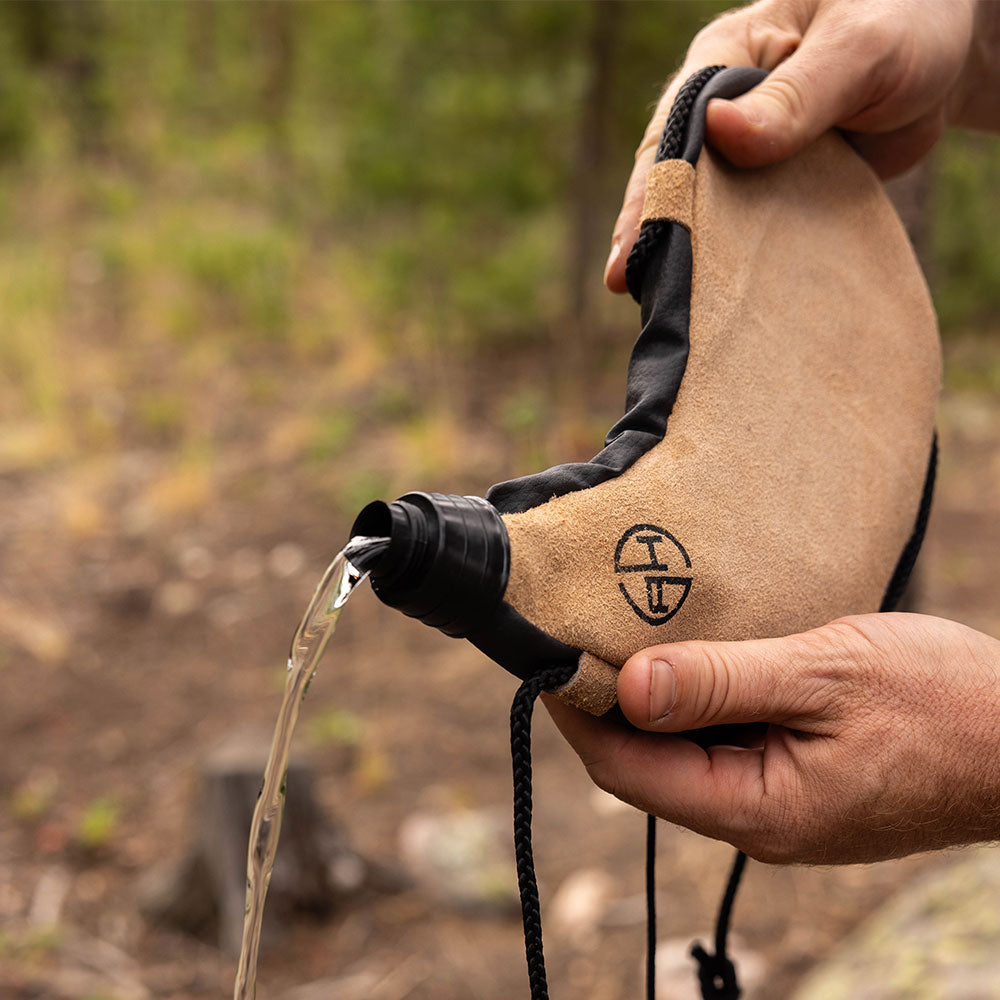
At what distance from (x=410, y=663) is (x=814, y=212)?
8.85 ft

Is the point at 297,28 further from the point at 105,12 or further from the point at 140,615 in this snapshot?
the point at 140,615

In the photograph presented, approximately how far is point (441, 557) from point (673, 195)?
0.45 metres

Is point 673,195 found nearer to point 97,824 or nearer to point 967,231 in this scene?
point 97,824

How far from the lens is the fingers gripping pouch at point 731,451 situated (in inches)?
31.9

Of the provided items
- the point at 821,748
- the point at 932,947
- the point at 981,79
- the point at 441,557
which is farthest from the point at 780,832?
the point at 932,947

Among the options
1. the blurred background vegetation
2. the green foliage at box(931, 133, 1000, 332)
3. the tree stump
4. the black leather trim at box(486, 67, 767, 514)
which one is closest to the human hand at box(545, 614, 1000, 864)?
the black leather trim at box(486, 67, 767, 514)

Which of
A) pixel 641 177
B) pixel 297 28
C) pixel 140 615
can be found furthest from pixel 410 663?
pixel 297 28

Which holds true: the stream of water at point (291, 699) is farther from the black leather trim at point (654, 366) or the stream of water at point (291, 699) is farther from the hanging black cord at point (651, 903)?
the hanging black cord at point (651, 903)

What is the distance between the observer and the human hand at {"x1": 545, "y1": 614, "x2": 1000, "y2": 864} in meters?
0.87

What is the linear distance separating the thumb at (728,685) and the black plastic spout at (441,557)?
0.14 m

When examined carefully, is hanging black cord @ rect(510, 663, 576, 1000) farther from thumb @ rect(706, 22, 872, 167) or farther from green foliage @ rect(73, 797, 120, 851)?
green foliage @ rect(73, 797, 120, 851)

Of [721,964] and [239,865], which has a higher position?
[239,865]

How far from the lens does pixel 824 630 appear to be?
3.01 ft

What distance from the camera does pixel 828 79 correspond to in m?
1.06
